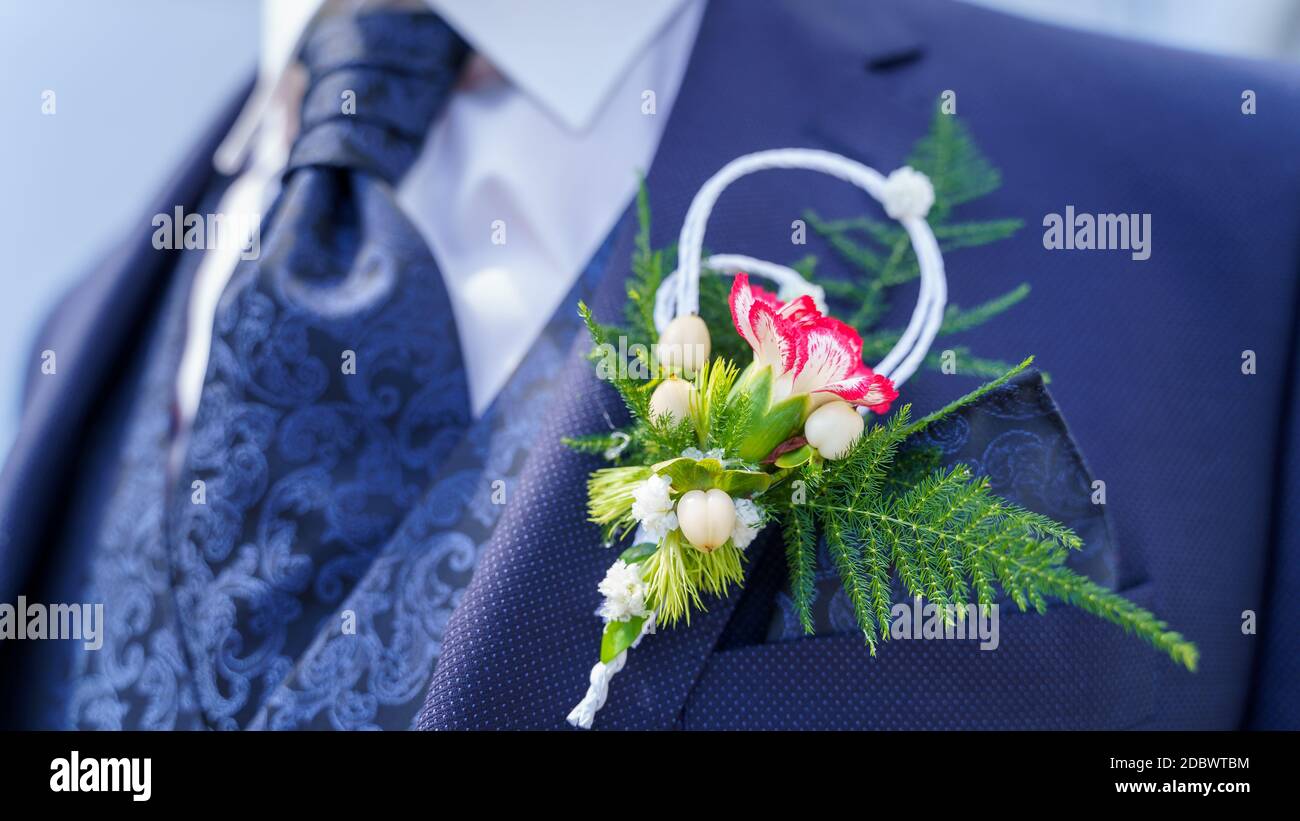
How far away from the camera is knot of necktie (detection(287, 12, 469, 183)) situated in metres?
0.80

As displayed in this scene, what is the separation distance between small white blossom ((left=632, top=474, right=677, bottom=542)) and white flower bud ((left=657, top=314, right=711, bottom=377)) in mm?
74

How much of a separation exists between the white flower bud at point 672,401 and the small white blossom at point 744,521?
0.18ft

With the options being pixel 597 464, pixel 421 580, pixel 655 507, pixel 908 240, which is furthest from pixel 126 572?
pixel 908 240

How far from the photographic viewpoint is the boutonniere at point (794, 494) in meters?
0.42

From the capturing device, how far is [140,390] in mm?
908

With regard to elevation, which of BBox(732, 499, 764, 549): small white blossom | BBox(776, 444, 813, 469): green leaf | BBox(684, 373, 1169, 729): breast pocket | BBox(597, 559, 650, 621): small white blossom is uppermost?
BBox(776, 444, 813, 469): green leaf

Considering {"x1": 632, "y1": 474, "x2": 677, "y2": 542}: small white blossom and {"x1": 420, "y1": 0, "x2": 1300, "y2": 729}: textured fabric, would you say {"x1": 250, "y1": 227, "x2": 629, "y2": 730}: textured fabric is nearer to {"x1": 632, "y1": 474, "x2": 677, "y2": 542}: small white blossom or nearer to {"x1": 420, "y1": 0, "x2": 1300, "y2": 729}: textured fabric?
{"x1": 420, "y1": 0, "x2": 1300, "y2": 729}: textured fabric

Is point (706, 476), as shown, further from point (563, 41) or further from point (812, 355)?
point (563, 41)

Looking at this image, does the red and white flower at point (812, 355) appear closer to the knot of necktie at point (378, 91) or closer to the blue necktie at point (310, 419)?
the blue necktie at point (310, 419)

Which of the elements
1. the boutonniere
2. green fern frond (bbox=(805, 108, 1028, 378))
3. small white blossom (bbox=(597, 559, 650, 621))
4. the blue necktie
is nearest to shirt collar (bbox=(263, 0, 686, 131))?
the blue necktie

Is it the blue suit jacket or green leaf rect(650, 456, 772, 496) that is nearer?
green leaf rect(650, 456, 772, 496)

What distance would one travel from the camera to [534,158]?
84cm

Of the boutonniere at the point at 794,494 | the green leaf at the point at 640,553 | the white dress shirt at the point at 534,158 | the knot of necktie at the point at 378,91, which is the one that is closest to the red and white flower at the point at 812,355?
the boutonniere at the point at 794,494
